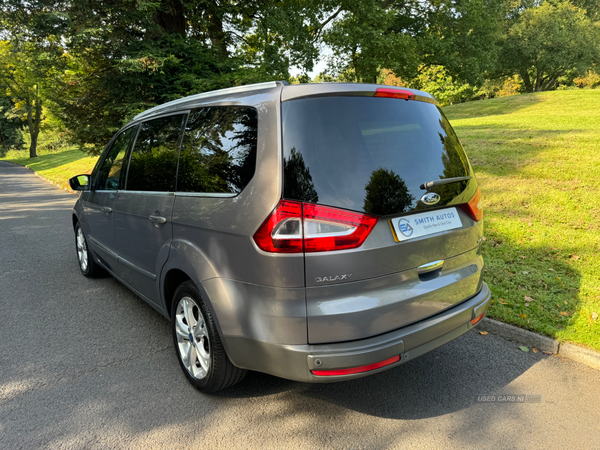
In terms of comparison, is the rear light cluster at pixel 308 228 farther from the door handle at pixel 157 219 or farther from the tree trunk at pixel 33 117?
the tree trunk at pixel 33 117

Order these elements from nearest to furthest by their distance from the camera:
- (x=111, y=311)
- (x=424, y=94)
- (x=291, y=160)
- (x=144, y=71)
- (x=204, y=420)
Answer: (x=291, y=160)
(x=204, y=420)
(x=424, y=94)
(x=111, y=311)
(x=144, y=71)

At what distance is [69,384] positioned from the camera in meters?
3.09

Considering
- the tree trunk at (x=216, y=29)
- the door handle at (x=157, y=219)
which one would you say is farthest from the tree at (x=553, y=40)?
the door handle at (x=157, y=219)

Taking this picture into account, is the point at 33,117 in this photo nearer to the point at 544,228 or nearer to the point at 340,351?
the point at 544,228

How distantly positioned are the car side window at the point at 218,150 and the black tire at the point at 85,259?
2937 millimetres

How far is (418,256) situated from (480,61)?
87.7 feet

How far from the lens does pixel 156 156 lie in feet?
11.1

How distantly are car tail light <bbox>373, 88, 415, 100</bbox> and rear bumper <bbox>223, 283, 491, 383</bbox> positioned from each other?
139 cm

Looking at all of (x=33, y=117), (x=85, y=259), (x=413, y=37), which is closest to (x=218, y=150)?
(x=85, y=259)

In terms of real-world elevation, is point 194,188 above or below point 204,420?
above

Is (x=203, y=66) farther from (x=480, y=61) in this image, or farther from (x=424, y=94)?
(x=480, y=61)

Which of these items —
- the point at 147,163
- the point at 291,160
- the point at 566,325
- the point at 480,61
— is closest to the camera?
the point at 291,160

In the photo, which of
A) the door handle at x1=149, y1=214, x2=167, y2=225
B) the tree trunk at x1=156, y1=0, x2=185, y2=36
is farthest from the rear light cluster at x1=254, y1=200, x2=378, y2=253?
the tree trunk at x1=156, y1=0, x2=185, y2=36

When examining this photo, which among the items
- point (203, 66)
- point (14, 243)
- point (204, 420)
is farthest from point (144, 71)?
point (204, 420)
